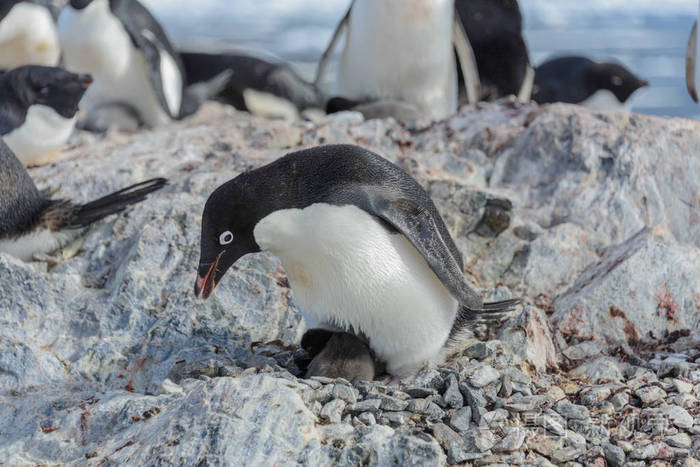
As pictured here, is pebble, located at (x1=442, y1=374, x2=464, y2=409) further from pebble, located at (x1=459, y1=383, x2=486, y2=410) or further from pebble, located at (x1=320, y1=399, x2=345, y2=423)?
pebble, located at (x1=320, y1=399, x2=345, y2=423)

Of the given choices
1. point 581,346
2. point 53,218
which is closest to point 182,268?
point 53,218

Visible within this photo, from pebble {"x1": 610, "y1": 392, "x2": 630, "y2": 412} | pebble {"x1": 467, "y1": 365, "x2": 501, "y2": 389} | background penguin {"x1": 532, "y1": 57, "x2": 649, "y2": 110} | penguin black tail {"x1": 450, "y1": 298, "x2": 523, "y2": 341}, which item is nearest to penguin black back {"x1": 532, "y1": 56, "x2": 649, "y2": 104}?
background penguin {"x1": 532, "y1": 57, "x2": 649, "y2": 110}

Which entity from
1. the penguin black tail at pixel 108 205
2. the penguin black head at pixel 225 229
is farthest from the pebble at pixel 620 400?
the penguin black tail at pixel 108 205

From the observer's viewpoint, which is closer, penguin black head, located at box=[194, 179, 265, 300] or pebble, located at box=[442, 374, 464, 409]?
pebble, located at box=[442, 374, 464, 409]

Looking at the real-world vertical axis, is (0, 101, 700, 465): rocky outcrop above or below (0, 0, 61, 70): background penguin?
above

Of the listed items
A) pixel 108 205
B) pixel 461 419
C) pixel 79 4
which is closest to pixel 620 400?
pixel 461 419

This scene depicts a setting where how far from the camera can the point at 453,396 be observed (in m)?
2.19

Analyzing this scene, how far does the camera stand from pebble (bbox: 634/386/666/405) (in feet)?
7.73

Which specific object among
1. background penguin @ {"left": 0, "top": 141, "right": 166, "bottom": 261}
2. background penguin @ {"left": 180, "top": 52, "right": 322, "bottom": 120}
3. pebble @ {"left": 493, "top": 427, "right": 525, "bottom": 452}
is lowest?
background penguin @ {"left": 180, "top": 52, "right": 322, "bottom": 120}

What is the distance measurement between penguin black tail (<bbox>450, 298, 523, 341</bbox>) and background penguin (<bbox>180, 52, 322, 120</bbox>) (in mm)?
4639

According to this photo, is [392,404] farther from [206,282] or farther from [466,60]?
[466,60]

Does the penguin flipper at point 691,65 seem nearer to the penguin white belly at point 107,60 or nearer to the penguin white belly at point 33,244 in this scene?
the penguin white belly at point 107,60

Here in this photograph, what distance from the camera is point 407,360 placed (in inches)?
101

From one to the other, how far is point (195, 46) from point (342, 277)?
22.7 feet
